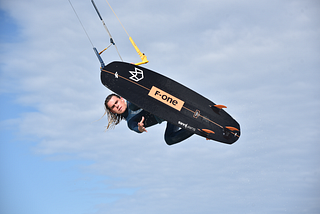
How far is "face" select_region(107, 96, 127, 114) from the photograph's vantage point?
9023 millimetres

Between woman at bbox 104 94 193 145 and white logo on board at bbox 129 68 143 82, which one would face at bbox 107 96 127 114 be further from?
white logo on board at bbox 129 68 143 82

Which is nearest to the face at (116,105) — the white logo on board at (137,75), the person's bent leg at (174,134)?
the white logo on board at (137,75)

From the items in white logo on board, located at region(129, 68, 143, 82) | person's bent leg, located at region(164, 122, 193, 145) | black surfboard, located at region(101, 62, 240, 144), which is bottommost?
person's bent leg, located at region(164, 122, 193, 145)

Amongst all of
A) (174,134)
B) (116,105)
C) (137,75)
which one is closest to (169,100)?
(174,134)

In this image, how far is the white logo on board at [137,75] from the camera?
29.2 feet

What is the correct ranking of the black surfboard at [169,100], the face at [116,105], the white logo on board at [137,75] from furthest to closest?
the face at [116,105]
the white logo on board at [137,75]
the black surfboard at [169,100]

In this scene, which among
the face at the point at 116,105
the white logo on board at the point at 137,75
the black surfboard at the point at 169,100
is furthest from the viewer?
the face at the point at 116,105

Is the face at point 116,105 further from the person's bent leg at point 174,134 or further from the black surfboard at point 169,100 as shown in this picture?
the person's bent leg at point 174,134

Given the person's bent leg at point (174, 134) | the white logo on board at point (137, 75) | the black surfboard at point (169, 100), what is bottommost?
the person's bent leg at point (174, 134)

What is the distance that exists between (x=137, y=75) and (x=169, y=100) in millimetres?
1186

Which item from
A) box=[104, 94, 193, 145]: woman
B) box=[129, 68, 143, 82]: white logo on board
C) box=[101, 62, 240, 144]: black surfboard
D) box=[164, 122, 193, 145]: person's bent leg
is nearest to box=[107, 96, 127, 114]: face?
box=[104, 94, 193, 145]: woman

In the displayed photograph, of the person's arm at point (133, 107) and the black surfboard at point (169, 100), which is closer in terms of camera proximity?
the black surfboard at point (169, 100)

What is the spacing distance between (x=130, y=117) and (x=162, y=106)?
1.04 meters

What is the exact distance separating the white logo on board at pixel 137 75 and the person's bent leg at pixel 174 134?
65.3 inches
